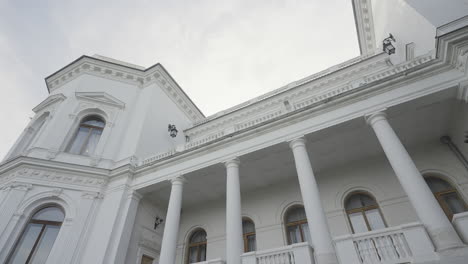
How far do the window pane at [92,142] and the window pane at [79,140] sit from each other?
263 millimetres

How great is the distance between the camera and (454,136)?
9.68 m

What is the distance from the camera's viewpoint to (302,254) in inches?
274

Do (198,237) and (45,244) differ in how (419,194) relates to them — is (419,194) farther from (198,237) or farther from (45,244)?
(45,244)

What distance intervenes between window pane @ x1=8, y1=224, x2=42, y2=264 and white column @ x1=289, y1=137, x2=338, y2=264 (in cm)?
1065

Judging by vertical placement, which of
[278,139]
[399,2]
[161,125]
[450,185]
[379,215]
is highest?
[399,2]

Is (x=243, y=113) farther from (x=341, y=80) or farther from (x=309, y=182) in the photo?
(x=309, y=182)

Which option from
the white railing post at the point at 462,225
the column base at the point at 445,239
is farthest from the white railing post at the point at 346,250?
the white railing post at the point at 462,225

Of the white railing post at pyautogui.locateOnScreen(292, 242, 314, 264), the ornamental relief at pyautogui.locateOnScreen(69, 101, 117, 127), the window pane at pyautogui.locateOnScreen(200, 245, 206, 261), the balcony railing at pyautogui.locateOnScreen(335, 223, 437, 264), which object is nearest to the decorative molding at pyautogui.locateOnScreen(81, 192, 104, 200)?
Answer: the ornamental relief at pyautogui.locateOnScreen(69, 101, 117, 127)

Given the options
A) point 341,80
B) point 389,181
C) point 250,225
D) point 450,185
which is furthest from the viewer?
point 341,80

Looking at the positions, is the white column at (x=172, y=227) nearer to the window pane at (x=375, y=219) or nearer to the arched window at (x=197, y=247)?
the arched window at (x=197, y=247)

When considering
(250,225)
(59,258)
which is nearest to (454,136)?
(250,225)

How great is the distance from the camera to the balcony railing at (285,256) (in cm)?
693

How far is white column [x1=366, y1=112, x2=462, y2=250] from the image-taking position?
5.71 m

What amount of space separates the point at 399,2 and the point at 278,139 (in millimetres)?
8635
